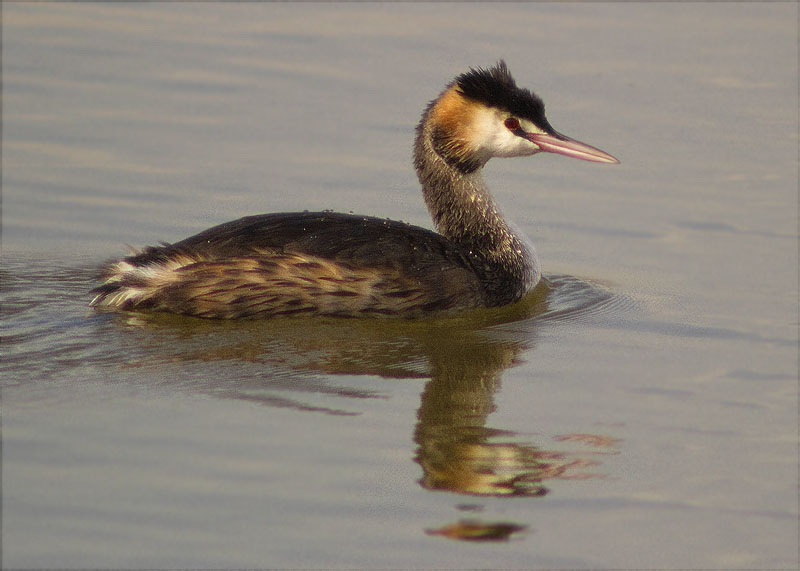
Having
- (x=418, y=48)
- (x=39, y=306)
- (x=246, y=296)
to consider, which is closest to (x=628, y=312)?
(x=246, y=296)

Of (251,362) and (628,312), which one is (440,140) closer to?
(628,312)

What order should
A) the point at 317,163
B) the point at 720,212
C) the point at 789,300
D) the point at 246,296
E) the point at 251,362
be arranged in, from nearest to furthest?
the point at 251,362
the point at 246,296
the point at 789,300
the point at 720,212
the point at 317,163

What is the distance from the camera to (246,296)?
7.82m

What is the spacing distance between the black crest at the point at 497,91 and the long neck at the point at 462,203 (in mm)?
318

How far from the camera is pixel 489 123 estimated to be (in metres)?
8.71

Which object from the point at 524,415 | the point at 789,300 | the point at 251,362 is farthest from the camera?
the point at 789,300

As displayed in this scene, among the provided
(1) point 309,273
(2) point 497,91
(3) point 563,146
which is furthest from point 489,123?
(1) point 309,273

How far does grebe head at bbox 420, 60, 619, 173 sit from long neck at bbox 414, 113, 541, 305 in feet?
0.05

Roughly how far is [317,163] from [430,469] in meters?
4.79

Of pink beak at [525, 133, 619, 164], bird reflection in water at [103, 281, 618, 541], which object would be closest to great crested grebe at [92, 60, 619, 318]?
bird reflection in water at [103, 281, 618, 541]

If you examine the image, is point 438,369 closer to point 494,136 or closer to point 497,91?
point 494,136

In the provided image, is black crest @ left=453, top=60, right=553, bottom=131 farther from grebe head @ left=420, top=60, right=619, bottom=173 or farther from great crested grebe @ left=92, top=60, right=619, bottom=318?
great crested grebe @ left=92, top=60, right=619, bottom=318

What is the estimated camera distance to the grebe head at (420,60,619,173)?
867 cm

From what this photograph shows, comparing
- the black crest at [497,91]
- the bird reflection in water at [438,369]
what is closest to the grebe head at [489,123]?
the black crest at [497,91]
